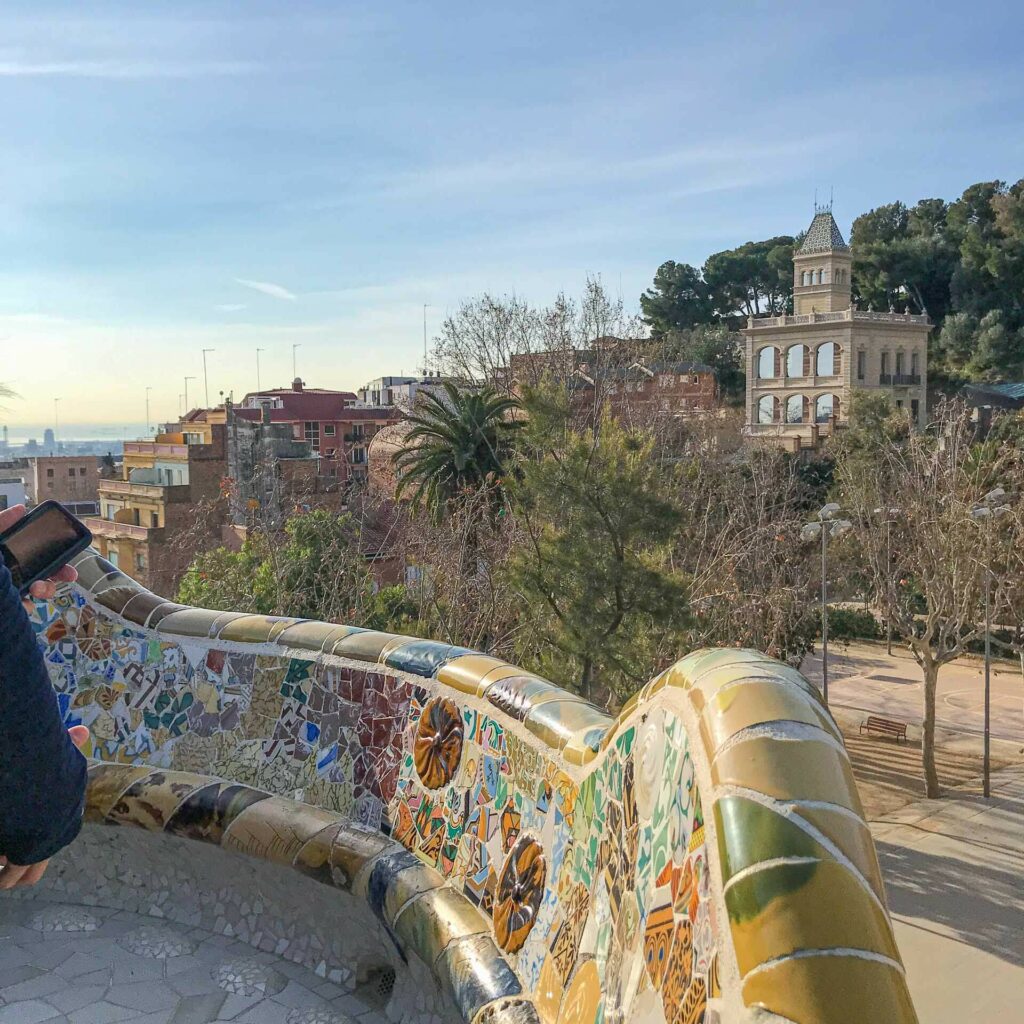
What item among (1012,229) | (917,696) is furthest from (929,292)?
(917,696)

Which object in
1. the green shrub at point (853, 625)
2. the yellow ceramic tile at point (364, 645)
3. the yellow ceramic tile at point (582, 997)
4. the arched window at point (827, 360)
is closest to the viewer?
the yellow ceramic tile at point (582, 997)

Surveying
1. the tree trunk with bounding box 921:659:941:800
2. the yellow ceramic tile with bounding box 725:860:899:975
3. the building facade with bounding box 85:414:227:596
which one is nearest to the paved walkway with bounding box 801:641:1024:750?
the tree trunk with bounding box 921:659:941:800

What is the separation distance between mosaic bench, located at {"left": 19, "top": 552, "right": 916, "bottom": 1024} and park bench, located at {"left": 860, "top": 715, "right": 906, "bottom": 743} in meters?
12.4

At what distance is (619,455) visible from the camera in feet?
28.5

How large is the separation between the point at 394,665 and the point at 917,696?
52.0ft

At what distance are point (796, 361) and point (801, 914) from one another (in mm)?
38962

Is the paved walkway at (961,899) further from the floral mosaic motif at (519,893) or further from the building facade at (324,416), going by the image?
the building facade at (324,416)

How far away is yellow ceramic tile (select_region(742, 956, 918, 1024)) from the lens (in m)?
1.49

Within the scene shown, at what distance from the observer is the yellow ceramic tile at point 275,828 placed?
4.37 metres

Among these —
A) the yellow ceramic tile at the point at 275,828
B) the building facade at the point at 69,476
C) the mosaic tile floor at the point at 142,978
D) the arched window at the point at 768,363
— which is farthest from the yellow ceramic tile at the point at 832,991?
the building facade at the point at 69,476

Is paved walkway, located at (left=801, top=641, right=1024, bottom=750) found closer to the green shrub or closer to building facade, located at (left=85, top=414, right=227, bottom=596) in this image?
the green shrub

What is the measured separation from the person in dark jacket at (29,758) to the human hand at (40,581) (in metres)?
0.43

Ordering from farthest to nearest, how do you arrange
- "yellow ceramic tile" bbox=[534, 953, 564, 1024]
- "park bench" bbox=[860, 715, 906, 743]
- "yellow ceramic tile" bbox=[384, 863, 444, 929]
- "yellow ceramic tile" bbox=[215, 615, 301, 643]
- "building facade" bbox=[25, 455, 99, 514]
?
"building facade" bbox=[25, 455, 99, 514] → "park bench" bbox=[860, 715, 906, 743] → "yellow ceramic tile" bbox=[215, 615, 301, 643] → "yellow ceramic tile" bbox=[384, 863, 444, 929] → "yellow ceramic tile" bbox=[534, 953, 564, 1024]

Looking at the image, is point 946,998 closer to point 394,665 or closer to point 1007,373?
Result: point 394,665
